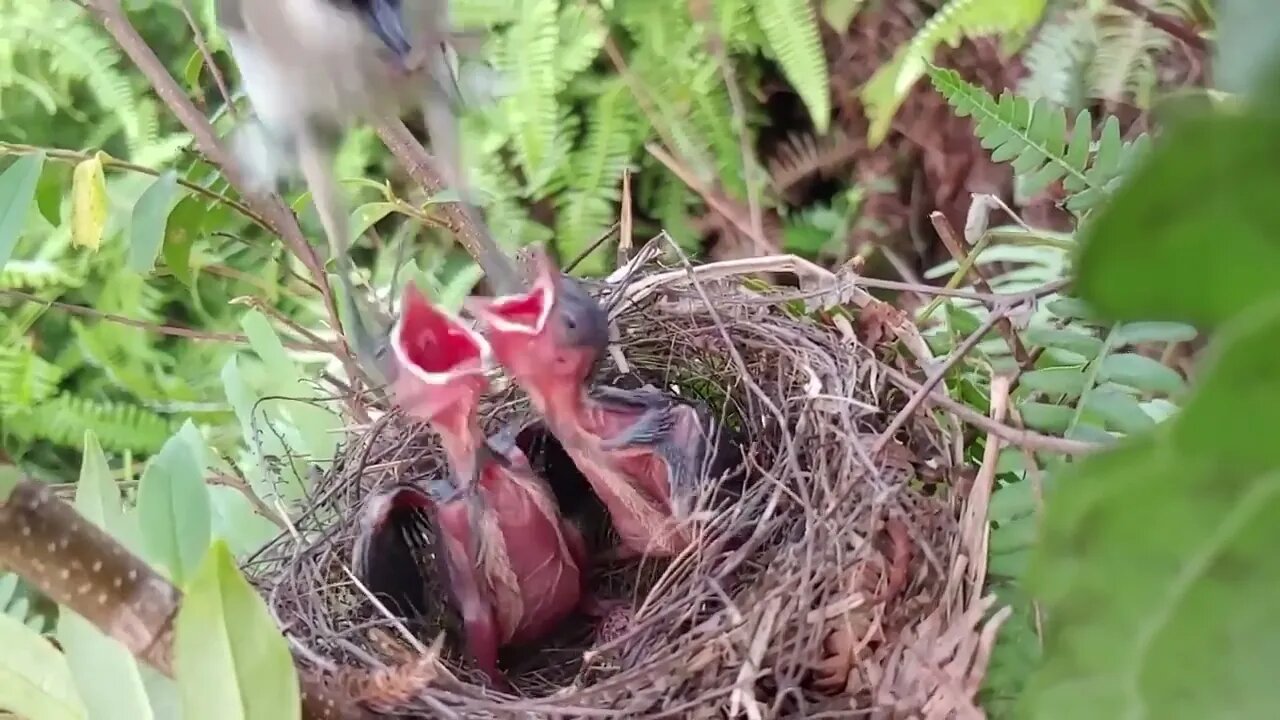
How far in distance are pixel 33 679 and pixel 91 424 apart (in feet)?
3.35

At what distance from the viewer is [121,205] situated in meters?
1.03

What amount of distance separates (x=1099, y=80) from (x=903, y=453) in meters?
0.59

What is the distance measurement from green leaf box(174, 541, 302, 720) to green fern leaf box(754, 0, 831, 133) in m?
0.91

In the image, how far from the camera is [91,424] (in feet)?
4.58

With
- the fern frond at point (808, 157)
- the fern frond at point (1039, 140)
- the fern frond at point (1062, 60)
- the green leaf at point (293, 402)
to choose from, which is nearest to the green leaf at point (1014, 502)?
the fern frond at point (1039, 140)

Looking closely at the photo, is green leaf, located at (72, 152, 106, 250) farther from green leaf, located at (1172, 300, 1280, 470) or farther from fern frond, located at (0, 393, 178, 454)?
fern frond, located at (0, 393, 178, 454)

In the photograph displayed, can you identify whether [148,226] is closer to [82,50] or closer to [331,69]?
[331,69]

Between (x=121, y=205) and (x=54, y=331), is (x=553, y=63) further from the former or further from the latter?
(x=54, y=331)

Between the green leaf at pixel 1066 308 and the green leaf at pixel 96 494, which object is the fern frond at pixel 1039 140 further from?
the green leaf at pixel 96 494

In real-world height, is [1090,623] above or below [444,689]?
above

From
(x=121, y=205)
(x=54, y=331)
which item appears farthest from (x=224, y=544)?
(x=54, y=331)

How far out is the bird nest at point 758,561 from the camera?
48cm

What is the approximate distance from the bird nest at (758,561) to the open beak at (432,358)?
0.13m

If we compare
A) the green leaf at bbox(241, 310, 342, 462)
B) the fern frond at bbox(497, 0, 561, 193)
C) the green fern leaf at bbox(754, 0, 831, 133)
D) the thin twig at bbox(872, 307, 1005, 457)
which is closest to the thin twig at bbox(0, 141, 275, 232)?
the green leaf at bbox(241, 310, 342, 462)
